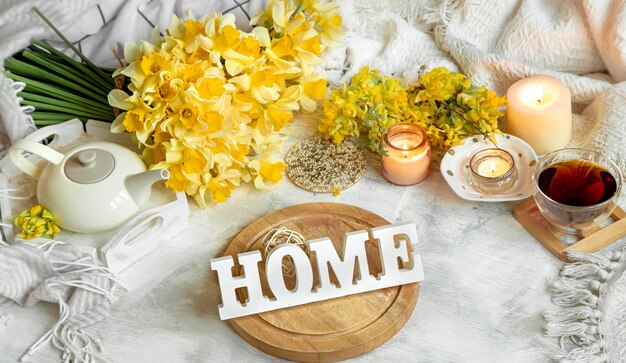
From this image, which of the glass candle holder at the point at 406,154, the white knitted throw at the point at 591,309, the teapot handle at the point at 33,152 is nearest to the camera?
the white knitted throw at the point at 591,309

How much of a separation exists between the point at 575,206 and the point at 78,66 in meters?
0.88

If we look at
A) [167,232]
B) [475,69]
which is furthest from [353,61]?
[167,232]

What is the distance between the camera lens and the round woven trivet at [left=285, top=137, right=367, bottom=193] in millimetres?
1348

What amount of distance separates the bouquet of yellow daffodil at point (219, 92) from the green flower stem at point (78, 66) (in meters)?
0.13

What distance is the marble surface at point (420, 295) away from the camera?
1.13m

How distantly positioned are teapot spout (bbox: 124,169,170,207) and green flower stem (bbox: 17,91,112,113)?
0.23 m

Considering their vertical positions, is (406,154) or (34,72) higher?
(34,72)

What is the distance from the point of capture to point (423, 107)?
4.45 feet

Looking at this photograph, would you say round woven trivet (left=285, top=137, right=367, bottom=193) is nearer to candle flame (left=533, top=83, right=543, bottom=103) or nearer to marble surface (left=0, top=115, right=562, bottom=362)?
marble surface (left=0, top=115, right=562, bottom=362)

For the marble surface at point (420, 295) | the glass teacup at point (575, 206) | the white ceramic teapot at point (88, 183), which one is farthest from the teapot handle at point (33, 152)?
the glass teacup at point (575, 206)

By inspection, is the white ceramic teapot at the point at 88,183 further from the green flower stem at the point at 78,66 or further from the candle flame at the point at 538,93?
the candle flame at the point at 538,93

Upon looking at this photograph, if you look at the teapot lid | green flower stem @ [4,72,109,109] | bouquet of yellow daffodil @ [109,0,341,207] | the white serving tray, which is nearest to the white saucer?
bouquet of yellow daffodil @ [109,0,341,207]

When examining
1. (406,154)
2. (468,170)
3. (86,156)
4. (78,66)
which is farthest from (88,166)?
(468,170)

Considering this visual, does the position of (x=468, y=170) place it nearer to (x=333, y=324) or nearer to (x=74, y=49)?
(x=333, y=324)
